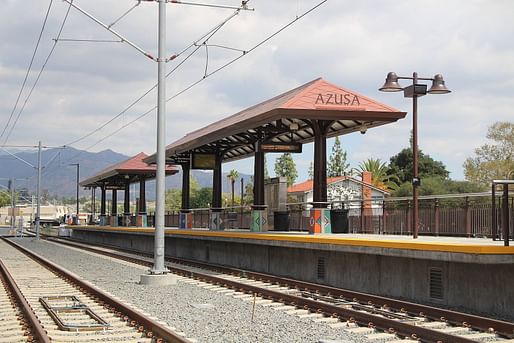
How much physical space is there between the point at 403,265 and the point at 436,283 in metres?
1.24

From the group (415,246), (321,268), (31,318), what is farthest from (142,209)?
(31,318)

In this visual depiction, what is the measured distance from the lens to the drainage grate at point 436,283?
48.4 ft

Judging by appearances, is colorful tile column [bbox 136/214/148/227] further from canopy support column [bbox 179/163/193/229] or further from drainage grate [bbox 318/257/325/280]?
drainage grate [bbox 318/257/325/280]

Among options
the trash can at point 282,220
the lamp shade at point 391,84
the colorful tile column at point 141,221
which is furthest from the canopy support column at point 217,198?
the colorful tile column at point 141,221

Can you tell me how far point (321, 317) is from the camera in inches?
509

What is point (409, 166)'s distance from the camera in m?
98.2

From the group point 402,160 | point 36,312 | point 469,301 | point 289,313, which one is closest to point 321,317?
point 289,313

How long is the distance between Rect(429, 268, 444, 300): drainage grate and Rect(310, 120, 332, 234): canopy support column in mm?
7788

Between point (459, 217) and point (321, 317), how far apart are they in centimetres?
772

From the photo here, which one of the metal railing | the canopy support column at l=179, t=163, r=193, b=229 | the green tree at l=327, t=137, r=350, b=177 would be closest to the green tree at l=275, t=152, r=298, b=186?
the green tree at l=327, t=137, r=350, b=177

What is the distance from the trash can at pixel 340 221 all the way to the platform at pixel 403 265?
207 centimetres

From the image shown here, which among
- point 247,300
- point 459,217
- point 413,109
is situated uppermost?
point 413,109

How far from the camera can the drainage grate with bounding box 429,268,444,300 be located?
14.8 m

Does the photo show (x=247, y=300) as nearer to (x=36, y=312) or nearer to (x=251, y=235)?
(x=36, y=312)
